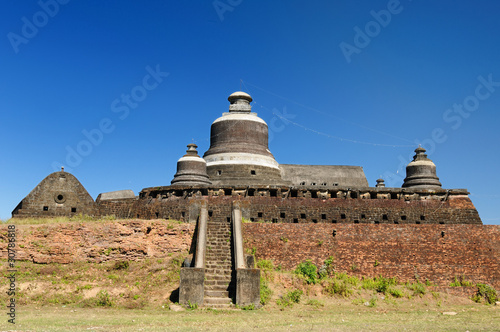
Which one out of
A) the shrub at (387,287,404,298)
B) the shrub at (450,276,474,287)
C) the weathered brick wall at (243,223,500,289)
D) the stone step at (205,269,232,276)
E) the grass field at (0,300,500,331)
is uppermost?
the weathered brick wall at (243,223,500,289)

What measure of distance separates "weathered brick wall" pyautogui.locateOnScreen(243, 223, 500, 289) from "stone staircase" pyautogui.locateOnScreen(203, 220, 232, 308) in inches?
44.1

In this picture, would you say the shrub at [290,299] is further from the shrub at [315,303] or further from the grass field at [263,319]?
the shrub at [315,303]

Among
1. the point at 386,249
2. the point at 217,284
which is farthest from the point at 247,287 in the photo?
the point at 386,249

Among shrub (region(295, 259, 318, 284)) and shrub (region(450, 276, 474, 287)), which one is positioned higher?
shrub (region(295, 259, 318, 284))

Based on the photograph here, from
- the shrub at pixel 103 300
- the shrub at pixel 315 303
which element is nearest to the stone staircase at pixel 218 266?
the shrub at pixel 315 303

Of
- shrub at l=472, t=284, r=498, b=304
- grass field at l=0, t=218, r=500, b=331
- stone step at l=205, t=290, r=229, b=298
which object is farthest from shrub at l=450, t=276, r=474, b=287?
stone step at l=205, t=290, r=229, b=298

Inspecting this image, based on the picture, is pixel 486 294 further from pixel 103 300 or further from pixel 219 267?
pixel 103 300

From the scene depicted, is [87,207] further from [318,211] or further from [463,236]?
[463,236]

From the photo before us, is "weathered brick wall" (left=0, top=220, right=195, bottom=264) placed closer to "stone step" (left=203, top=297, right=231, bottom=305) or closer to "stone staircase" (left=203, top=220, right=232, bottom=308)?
"stone staircase" (left=203, top=220, right=232, bottom=308)

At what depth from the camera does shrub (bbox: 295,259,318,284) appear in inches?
691

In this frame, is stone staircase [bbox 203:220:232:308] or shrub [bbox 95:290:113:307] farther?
shrub [bbox 95:290:113:307]

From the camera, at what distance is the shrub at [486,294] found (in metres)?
18.0

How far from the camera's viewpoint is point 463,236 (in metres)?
20.0

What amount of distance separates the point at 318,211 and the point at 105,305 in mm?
11962
